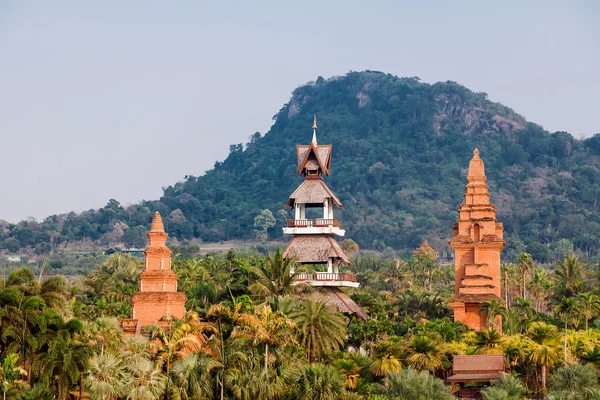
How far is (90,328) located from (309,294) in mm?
17084

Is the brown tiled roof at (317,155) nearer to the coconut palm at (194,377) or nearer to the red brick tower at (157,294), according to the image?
the red brick tower at (157,294)

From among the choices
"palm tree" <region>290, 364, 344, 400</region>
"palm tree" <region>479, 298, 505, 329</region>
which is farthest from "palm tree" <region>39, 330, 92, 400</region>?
"palm tree" <region>479, 298, 505, 329</region>

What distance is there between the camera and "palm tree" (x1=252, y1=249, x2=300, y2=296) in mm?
69750

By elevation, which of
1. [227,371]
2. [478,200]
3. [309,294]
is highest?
[478,200]

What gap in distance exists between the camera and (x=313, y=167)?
8212 centimetres

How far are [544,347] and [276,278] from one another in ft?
51.3

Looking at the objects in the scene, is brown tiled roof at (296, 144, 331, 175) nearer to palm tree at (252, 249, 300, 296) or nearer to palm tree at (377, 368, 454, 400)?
palm tree at (252, 249, 300, 296)

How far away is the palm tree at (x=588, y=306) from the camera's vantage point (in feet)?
243

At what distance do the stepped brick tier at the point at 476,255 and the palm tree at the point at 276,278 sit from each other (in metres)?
14.0

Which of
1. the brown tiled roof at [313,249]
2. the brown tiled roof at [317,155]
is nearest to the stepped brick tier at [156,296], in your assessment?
the brown tiled roof at [313,249]

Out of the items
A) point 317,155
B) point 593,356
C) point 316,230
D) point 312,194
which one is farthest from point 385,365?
point 317,155

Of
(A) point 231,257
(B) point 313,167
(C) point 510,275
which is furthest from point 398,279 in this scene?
(B) point 313,167

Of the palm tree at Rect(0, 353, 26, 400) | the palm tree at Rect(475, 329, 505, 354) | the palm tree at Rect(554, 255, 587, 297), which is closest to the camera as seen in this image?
the palm tree at Rect(0, 353, 26, 400)

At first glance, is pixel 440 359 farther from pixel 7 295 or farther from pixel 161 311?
pixel 7 295
